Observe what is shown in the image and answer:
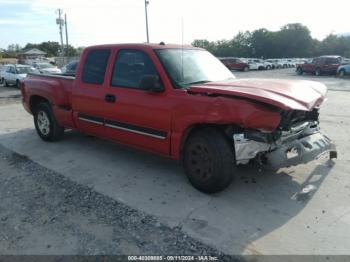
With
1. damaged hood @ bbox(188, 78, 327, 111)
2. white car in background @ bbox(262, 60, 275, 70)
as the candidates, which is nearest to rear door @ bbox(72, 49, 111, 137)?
damaged hood @ bbox(188, 78, 327, 111)

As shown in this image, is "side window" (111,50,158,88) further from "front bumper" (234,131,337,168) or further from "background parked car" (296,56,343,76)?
Answer: "background parked car" (296,56,343,76)

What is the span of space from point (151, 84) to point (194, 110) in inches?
27.9

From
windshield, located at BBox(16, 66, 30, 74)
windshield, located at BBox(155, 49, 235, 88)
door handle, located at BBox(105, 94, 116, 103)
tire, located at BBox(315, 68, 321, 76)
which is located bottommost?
tire, located at BBox(315, 68, 321, 76)

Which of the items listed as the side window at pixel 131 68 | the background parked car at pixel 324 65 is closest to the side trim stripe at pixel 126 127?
the side window at pixel 131 68

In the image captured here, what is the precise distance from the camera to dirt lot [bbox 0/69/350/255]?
3412mm

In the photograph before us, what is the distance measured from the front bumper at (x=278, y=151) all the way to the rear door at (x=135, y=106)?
41.3 inches

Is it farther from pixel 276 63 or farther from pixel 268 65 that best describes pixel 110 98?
pixel 276 63

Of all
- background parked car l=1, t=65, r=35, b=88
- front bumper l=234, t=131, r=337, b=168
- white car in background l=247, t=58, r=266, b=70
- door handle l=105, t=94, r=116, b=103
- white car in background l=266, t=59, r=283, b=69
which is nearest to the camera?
front bumper l=234, t=131, r=337, b=168

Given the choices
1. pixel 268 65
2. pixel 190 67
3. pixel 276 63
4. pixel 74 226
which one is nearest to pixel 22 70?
pixel 190 67

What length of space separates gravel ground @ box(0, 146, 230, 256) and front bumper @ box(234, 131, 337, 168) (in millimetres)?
1201

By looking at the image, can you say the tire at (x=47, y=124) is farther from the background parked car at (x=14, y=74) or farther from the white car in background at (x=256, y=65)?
the white car in background at (x=256, y=65)

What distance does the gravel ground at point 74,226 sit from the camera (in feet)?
11.1

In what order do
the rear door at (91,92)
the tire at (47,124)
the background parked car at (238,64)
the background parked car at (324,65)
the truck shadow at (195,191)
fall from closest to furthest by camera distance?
1. the truck shadow at (195,191)
2. the rear door at (91,92)
3. the tire at (47,124)
4. the background parked car at (324,65)
5. the background parked car at (238,64)

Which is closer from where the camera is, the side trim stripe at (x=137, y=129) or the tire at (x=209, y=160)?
the tire at (x=209, y=160)
